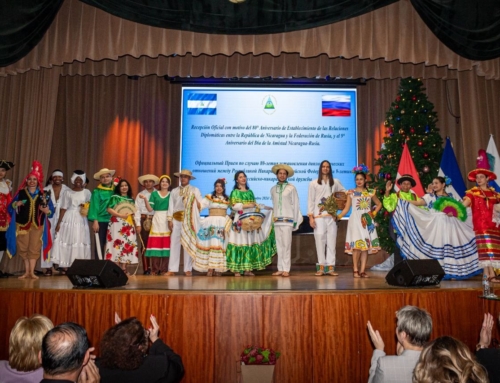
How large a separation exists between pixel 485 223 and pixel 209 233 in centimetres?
374

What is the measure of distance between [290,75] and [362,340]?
5.59m

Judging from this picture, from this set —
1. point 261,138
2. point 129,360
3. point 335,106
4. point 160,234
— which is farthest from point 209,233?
point 129,360

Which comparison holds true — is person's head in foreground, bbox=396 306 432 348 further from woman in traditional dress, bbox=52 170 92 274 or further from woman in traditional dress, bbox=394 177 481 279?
woman in traditional dress, bbox=52 170 92 274

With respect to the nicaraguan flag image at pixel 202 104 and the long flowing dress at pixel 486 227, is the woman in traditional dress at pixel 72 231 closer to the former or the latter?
the nicaraguan flag image at pixel 202 104

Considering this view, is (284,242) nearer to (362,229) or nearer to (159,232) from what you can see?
(362,229)

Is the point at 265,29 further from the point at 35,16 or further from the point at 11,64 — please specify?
the point at 11,64

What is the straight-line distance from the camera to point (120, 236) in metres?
Result: 7.66

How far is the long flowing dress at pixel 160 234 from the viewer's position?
25.8 feet

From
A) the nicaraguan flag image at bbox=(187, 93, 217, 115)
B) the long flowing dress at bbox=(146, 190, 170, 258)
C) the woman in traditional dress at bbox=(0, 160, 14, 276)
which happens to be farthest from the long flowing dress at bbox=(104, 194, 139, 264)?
the nicaraguan flag image at bbox=(187, 93, 217, 115)

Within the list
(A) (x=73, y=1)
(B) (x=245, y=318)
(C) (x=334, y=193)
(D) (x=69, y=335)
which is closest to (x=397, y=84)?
(C) (x=334, y=193)

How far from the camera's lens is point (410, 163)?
29.3ft

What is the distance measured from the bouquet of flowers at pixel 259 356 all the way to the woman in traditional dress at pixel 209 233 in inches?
100

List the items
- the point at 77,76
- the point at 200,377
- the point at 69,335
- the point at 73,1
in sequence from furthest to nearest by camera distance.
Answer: the point at 77,76, the point at 73,1, the point at 200,377, the point at 69,335

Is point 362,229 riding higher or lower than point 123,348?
higher
